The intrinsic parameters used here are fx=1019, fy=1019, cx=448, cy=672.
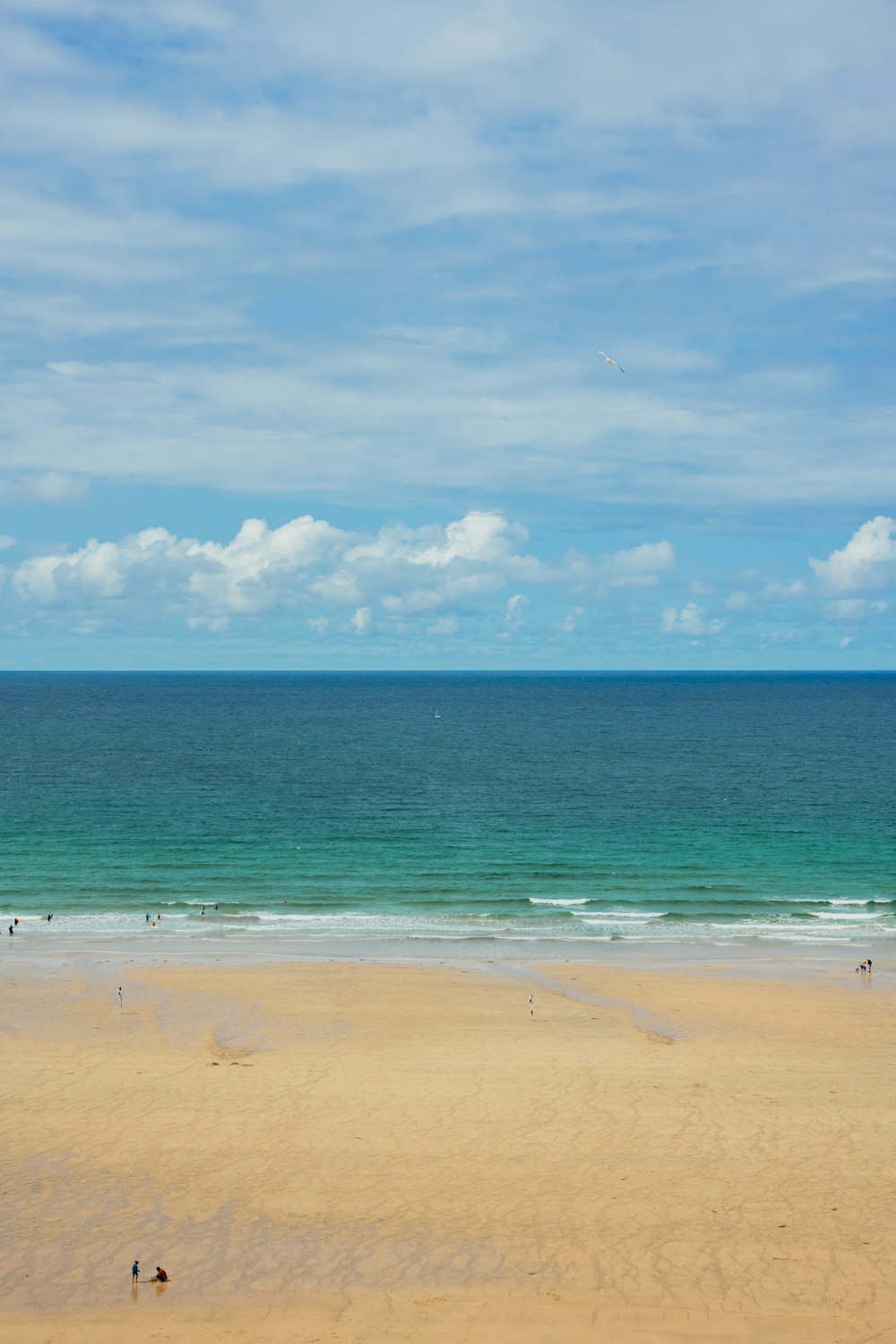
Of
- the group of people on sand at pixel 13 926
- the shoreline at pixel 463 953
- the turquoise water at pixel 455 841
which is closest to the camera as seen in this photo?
the shoreline at pixel 463 953

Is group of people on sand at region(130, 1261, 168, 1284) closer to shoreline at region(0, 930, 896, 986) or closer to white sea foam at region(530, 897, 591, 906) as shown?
shoreline at region(0, 930, 896, 986)

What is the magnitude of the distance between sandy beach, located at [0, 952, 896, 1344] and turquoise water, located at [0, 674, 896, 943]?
1221cm

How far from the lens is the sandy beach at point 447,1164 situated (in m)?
19.7

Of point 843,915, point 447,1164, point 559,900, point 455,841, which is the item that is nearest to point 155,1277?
point 447,1164

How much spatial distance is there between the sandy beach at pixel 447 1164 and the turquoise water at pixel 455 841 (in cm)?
1221

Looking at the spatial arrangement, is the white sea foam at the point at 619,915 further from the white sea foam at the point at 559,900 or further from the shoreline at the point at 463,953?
the shoreline at the point at 463,953

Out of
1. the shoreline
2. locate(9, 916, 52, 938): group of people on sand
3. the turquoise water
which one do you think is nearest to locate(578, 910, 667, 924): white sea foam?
the turquoise water

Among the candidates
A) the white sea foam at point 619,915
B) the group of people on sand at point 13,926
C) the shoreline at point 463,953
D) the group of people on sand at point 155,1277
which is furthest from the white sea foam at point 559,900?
the group of people on sand at point 155,1277

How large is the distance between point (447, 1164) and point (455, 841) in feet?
139

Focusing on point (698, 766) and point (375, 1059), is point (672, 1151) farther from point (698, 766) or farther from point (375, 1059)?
point (698, 766)

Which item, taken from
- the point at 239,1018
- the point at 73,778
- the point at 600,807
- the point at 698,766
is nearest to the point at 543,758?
the point at 698,766

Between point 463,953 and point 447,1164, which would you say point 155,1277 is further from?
point 463,953

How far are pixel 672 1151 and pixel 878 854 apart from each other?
42.7 m

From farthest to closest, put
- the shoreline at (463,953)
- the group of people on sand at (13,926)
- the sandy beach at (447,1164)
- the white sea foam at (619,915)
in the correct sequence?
the white sea foam at (619,915)
the group of people on sand at (13,926)
the shoreline at (463,953)
the sandy beach at (447,1164)
